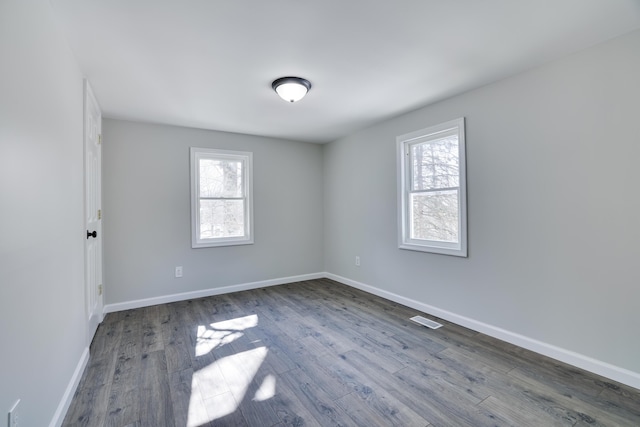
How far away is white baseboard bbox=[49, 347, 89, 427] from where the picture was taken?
5.30 ft

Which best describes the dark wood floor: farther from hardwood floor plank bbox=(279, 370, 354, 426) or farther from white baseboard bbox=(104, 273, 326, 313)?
white baseboard bbox=(104, 273, 326, 313)

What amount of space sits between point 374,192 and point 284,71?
214 centimetres

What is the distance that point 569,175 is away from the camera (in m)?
2.25

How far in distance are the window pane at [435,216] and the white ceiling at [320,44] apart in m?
1.08

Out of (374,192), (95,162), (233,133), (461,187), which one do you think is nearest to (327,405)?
(461,187)

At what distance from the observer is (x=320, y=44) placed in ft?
6.81

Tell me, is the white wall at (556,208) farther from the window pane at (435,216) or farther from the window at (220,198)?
the window at (220,198)

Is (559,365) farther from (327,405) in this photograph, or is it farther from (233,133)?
(233,133)

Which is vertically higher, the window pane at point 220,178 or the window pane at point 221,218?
the window pane at point 220,178

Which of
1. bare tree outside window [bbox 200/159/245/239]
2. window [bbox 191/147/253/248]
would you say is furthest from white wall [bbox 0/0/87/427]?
bare tree outside window [bbox 200/159/245/239]

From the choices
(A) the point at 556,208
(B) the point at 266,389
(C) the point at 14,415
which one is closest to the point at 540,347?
(A) the point at 556,208

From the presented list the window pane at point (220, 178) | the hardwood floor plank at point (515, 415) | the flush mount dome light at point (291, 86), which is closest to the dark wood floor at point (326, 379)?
the hardwood floor plank at point (515, 415)

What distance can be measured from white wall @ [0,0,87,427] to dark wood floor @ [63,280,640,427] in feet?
1.61

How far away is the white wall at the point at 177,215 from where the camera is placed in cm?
356
